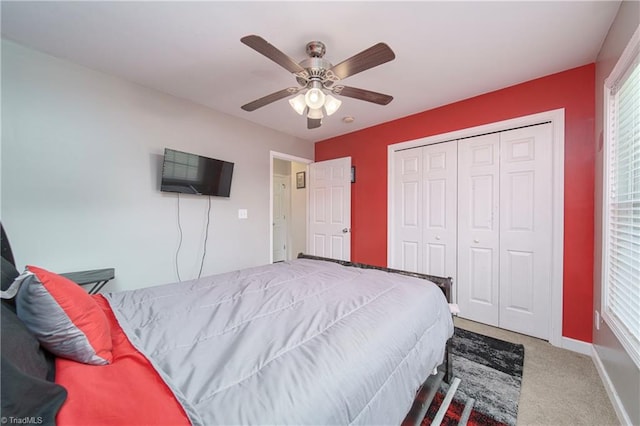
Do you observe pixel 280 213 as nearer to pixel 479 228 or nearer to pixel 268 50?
pixel 479 228

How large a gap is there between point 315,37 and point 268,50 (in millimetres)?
560

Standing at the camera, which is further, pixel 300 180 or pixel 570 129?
pixel 300 180

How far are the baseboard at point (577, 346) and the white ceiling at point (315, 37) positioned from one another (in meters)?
2.37

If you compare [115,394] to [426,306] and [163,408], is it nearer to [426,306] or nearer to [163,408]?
[163,408]

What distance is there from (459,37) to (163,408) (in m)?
2.50

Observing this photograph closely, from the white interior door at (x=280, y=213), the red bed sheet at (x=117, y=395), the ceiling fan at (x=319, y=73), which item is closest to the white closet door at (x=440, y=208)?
the ceiling fan at (x=319, y=73)

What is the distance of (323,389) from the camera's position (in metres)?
0.73

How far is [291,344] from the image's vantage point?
916mm

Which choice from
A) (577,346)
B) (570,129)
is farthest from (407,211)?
(577,346)

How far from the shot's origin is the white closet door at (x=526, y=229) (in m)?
2.26

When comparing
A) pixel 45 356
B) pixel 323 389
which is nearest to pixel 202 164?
pixel 45 356

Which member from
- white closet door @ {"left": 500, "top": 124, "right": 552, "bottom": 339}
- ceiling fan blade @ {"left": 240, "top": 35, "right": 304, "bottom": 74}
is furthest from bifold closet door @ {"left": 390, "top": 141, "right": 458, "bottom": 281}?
ceiling fan blade @ {"left": 240, "top": 35, "right": 304, "bottom": 74}

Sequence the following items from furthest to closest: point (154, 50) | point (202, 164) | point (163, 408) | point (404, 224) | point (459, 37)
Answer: point (404, 224), point (202, 164), point (154, 50), point (459, 37), point (163, 408)

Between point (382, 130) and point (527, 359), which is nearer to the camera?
point (527, 359)
